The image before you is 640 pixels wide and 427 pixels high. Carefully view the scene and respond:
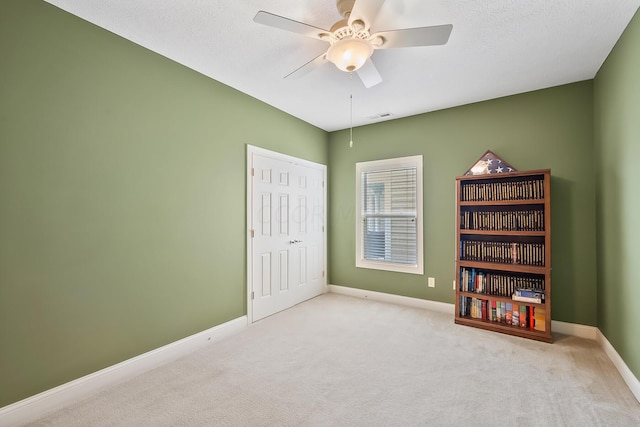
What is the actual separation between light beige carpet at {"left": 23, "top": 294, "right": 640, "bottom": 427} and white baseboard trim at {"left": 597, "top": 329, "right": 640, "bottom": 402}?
4cm

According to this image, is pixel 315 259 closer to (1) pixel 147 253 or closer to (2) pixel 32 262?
(1) pixel 147 253

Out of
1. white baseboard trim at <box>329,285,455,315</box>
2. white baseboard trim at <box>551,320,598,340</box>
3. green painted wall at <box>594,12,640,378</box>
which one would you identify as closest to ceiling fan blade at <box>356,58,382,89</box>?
green painted wall at <box>594,12,640,378</box>

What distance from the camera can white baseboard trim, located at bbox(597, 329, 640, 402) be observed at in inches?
78.5

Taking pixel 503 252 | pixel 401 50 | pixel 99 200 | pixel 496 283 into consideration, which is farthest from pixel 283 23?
pixel 496 283

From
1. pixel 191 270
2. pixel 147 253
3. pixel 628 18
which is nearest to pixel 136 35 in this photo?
pixel 147 253

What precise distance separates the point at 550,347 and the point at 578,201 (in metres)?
1.51

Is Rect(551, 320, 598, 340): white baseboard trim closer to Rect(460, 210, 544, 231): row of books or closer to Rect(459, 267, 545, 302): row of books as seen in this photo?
Rect(459, 267, 545, 302): row of books

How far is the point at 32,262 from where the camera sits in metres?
1.86

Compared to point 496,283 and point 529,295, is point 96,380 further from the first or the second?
point 529,295

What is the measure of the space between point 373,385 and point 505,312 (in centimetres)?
189

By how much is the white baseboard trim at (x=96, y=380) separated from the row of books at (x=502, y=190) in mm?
3164

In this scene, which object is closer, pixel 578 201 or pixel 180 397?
pixel 180 397

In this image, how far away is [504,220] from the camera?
3186 millimetres

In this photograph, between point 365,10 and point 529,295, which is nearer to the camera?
point 365,10
